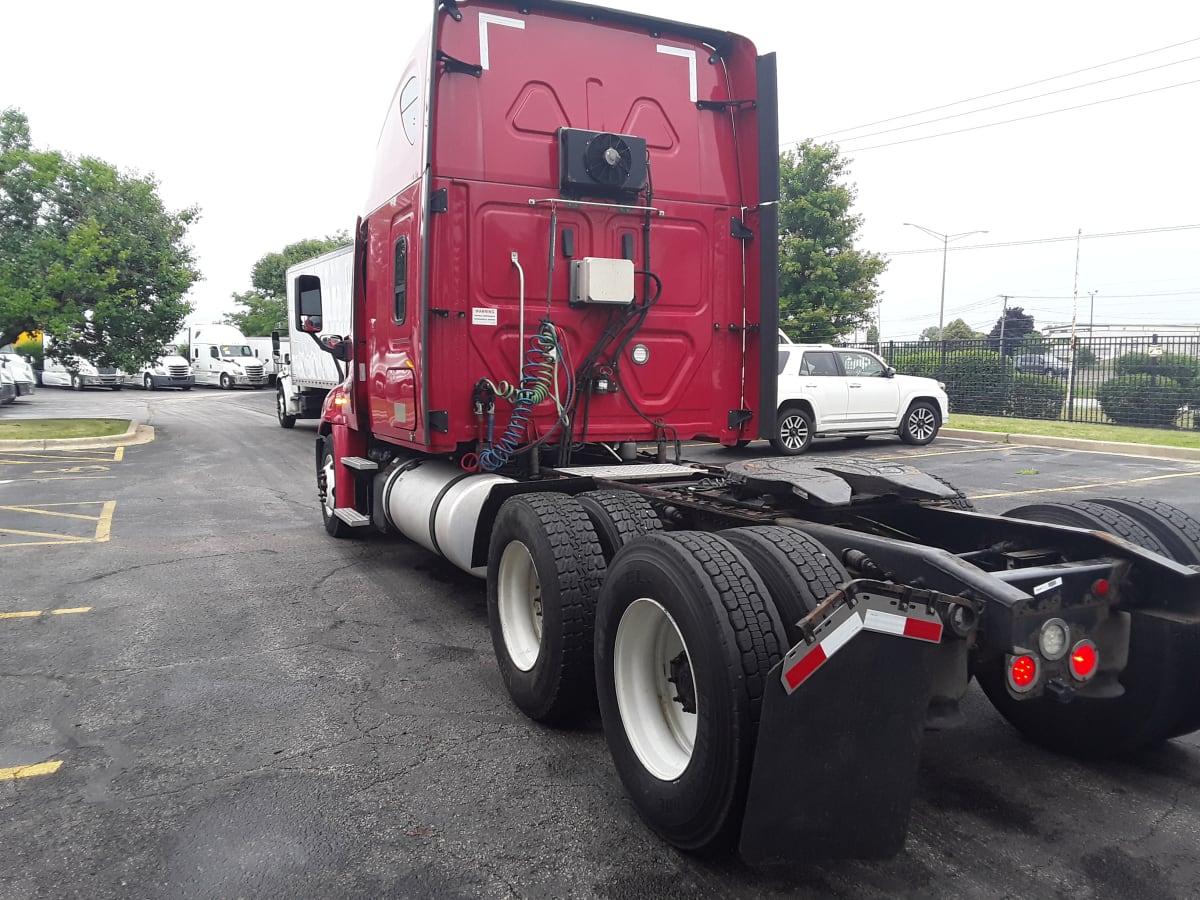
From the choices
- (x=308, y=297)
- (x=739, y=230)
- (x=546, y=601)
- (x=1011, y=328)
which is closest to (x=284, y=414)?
(x=308, y=297)

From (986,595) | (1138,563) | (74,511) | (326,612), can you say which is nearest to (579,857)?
(986,595)

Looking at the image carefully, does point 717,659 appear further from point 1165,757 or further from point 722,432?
point 722,432

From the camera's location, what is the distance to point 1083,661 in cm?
272

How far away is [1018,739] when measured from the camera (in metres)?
3.75

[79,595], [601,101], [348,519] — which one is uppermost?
[601,101]

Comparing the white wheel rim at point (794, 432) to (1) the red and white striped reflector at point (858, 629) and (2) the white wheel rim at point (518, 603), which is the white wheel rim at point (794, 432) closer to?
(2) the white wheel rim at point (518, 603)

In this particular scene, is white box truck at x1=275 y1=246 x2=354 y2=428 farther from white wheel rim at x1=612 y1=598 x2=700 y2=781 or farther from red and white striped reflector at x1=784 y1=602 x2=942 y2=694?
red and white striped reflector at x1=784 y1=602 x2=942 y2=694

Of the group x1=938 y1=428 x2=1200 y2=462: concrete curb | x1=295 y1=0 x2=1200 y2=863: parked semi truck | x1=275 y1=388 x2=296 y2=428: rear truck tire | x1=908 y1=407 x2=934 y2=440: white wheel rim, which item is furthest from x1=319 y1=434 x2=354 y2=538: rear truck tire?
x1=938 y1=428 x2=1200 y2=462: concrete curb

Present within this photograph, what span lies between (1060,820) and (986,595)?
4.07ft

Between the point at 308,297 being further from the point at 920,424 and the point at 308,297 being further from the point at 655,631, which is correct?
the point at 920,424

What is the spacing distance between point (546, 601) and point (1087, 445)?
44.8 ft

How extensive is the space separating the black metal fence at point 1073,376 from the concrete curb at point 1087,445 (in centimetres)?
363

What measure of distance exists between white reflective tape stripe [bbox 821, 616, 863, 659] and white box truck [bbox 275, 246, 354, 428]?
9202 mm

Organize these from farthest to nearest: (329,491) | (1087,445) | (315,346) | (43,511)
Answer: (315,346)
(1087,445)
(43,511)
(329,491)
